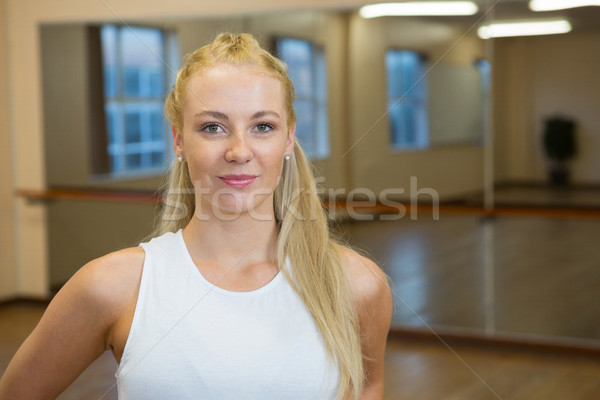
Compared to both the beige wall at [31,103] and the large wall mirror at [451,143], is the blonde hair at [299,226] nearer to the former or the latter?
the large wall mirror at [451,143]

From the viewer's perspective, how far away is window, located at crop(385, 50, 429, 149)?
12.8 feet

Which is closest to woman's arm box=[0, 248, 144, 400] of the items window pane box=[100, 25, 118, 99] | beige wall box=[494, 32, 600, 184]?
beige wall box=[494, 32, 600, 184]

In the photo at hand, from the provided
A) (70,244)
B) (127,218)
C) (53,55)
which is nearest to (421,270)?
(127,218)

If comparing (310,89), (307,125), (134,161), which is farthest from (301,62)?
(134,161)

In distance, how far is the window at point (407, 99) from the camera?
3.89m

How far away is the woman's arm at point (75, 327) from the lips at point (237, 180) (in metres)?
0.18

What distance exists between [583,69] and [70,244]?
3159mm

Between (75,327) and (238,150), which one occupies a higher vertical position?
(238,150)

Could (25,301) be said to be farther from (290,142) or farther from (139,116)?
(290,142)

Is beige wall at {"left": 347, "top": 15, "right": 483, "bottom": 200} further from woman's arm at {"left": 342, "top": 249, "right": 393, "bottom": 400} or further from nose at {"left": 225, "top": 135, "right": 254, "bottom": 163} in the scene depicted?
nose at {"left": 225, "top": 135, "right": 254, "bottom": 163}

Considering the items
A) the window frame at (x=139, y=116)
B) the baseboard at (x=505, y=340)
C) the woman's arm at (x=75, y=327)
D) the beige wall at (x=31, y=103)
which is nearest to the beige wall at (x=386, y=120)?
the baseboard at (x=505, y=340)

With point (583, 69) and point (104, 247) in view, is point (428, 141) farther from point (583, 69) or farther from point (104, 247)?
point (104, 247)

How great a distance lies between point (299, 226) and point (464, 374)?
8.17 ft

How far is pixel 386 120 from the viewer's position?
13.1 ft
